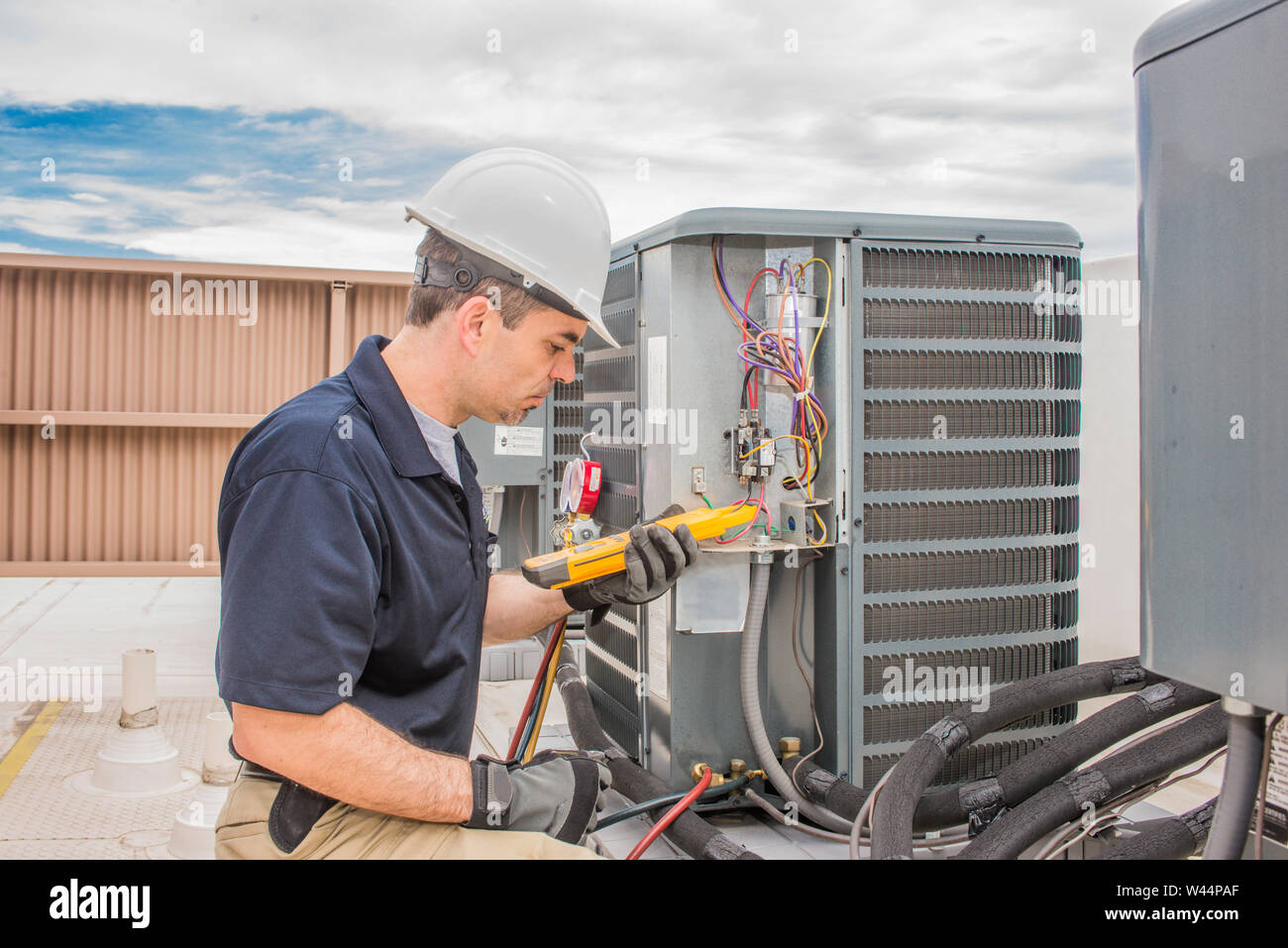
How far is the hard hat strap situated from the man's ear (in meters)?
0.03

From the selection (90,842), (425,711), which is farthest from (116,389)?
(425,711)

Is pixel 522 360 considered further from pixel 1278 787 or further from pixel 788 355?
pixel 1278 787

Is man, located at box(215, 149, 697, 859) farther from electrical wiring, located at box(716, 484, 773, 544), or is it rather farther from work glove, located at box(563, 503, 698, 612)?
electrical wiring, located at box(716, 484, 773, 544)

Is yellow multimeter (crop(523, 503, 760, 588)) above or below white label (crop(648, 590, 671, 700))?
above

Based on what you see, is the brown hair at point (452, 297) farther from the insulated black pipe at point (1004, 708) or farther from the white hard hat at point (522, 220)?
the insulated black pipe at point (1004, 708)

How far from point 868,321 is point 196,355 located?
7.89m

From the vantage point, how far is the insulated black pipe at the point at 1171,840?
1.96 m

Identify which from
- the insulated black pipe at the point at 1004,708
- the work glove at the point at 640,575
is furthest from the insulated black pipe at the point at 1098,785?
the work glove at the point at 640,575

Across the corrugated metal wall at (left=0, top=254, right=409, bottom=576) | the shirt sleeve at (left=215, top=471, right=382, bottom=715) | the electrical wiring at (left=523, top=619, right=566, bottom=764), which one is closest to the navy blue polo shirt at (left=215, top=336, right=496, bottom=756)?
the shirt sleeve at (left=215, top=471, right=382, bottom=715)

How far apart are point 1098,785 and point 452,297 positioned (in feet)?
5.84

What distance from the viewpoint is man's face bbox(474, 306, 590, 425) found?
5.84 ft

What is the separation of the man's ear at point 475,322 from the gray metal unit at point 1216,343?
106 cm

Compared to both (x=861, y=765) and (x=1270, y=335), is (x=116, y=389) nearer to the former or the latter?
(x=861, y=765)

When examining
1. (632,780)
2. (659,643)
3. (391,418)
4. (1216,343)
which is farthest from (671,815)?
(1216,343)
